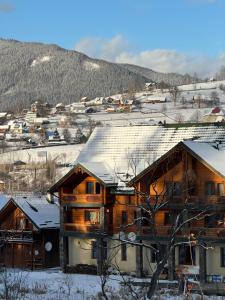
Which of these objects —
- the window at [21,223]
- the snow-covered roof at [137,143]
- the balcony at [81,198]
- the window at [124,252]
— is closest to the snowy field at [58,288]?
the window at [124,252]

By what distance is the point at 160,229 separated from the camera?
138 ft

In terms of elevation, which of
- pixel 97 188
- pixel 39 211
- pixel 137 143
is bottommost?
pixel 39 211

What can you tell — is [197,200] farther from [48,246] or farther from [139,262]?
[48,246]

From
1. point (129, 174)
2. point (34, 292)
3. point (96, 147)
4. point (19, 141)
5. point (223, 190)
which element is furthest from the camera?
point (19, 141)

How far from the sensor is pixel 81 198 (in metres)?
45.8

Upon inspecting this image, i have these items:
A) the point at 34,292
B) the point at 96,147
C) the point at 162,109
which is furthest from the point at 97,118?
the point at 34,292

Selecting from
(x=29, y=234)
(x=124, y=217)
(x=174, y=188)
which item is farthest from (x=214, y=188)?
(x=29, y=234)

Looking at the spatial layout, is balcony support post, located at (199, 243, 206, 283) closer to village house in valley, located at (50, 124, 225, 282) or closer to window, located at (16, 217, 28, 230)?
village house in valley, located at (50, 124, 225, 282)

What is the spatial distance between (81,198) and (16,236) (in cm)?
681

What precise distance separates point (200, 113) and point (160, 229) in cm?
13171

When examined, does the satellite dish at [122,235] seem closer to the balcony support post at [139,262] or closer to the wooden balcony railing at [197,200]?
the balcony support post at [139,262]

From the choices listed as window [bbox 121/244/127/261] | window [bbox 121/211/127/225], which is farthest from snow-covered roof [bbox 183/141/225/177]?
window [bbox 121/244/127/261]

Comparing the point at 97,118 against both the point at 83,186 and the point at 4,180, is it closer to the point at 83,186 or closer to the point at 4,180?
the point at 4,180

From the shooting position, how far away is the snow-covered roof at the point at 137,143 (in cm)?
4666
